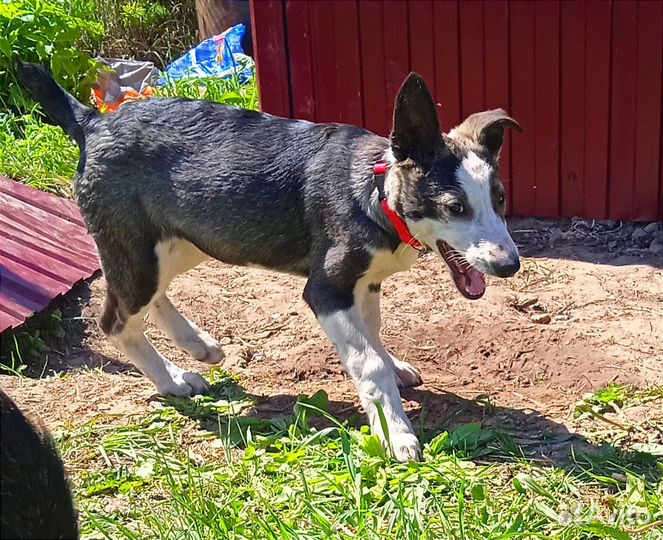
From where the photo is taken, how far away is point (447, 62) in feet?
24.5

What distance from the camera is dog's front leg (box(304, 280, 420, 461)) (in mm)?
4430

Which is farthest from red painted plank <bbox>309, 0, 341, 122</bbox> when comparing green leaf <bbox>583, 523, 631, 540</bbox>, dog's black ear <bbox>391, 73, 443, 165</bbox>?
green leaf <bbox>583, 523, 631, 540</bbox>

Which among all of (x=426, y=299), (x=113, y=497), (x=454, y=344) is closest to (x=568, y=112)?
(x=426, y=299)

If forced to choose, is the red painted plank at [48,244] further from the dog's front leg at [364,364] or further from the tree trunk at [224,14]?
the tree trunk at [224,14]

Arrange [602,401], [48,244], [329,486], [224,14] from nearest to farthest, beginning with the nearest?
[329,486] < [602,401] < [48,244] < [224,14]

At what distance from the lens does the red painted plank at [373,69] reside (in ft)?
24.7

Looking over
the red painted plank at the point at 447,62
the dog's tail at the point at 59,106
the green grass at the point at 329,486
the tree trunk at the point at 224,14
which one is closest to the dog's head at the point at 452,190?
the green grass at the point at 329,486

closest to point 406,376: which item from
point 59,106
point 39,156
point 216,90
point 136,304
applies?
point 136,304

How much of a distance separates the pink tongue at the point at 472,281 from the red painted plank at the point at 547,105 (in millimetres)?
3136

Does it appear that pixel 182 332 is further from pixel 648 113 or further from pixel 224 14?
pixel 224 14

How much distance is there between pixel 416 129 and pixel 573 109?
3211 mm

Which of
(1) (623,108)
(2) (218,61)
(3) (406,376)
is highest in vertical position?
(1) (623,108)

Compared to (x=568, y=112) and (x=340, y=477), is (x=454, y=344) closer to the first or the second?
(x=340, y=477)

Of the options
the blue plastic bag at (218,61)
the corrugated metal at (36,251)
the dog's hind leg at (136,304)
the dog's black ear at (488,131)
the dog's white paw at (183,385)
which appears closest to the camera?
the dog's black ear at (488,131)
